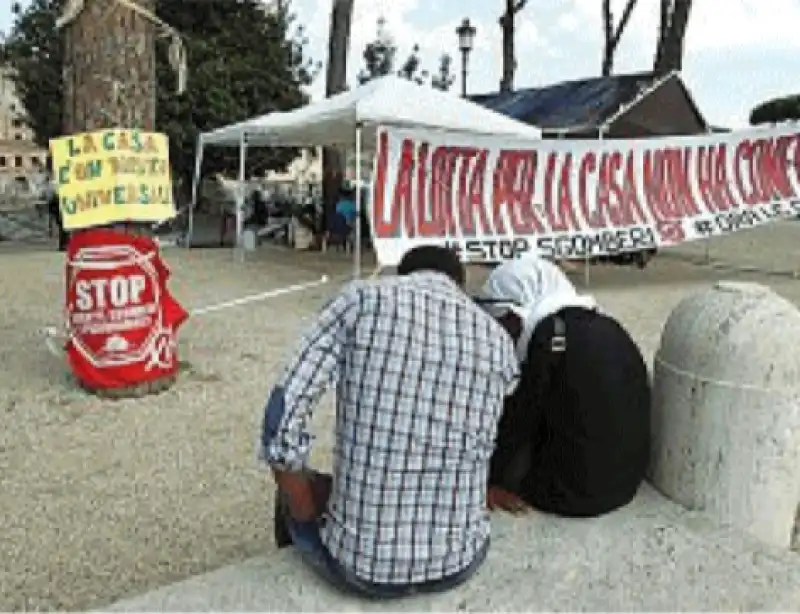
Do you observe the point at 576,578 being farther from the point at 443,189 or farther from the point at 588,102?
the point at 588,102

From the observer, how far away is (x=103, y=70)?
6.14m

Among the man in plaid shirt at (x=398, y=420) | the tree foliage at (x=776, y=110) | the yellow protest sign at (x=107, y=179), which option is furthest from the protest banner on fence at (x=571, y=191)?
the tree foliage at (x=776, y=110)

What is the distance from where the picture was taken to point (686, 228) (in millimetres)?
10844

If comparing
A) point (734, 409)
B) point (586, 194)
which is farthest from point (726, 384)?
point (586, 194)

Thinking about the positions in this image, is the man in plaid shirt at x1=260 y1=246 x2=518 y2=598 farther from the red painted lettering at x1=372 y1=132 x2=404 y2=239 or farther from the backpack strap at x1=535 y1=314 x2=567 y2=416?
the red painted lettering at x1=372 y1=132 x2=404 y2=239

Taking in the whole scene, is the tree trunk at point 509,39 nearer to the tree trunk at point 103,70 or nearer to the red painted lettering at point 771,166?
the red painted lettering at point 771,166

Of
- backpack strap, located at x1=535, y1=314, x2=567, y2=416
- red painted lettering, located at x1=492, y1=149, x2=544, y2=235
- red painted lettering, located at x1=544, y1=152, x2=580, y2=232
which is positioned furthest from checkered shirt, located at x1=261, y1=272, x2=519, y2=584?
red painted lettering, located at x1=544, y1=152, x2=580, y2=232

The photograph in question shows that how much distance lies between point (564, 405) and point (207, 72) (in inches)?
863

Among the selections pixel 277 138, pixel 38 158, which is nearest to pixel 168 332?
pixel 277 138

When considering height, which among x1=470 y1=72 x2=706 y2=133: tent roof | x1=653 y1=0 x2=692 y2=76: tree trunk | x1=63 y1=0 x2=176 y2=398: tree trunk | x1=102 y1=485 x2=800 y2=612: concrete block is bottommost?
x1=102 y1=485 x2=800 y2=612: concrete block

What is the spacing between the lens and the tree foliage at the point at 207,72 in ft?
75.3

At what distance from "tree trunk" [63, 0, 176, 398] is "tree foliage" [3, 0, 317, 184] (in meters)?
16.3

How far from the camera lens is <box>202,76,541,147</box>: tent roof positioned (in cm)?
1052

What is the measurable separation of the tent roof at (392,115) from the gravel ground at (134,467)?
288 centimetres
